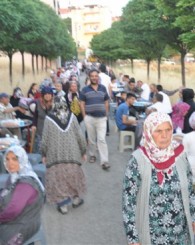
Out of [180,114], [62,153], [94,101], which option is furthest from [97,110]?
[62,153]

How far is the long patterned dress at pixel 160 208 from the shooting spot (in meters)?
3.11

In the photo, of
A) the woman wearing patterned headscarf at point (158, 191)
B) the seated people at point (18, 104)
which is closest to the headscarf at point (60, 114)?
the woman wearing patterned headscarf at point (158, 191)

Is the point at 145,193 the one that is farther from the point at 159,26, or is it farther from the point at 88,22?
the point at 88,22

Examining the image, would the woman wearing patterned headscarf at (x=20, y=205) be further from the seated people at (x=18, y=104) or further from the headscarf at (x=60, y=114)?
the seated people at (x=18, y=104)

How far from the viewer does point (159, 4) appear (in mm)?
15688


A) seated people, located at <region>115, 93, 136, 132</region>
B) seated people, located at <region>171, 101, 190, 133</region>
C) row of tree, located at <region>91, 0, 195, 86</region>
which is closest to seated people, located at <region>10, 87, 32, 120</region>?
seated people, located at <region>115, 93, 136, 132</region>

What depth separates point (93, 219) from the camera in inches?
248

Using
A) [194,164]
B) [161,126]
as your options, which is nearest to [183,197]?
[161,126]

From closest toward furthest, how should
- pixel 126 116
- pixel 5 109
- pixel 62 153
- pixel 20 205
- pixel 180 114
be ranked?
pixel 20 205 < pixel 62 153 < pixel 180 114 < pixel 5 109 < pixel 126 116

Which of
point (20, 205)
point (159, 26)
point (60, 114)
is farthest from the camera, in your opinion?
point (159, 26)

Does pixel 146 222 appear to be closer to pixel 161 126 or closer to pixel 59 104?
pixel 161 126

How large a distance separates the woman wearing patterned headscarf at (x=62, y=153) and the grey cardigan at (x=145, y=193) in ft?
9.56

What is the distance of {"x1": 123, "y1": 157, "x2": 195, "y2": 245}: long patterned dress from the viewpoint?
311cm

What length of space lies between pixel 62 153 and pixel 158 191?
10.1 feet
